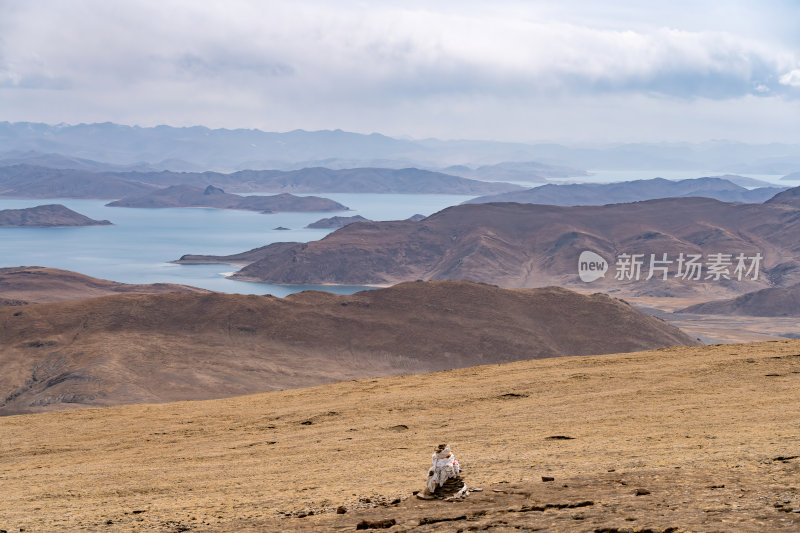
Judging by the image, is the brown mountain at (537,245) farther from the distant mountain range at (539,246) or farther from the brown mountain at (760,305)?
the brown mountain at (760,305)

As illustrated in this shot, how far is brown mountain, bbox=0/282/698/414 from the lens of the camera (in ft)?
185

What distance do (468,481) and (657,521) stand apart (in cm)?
507

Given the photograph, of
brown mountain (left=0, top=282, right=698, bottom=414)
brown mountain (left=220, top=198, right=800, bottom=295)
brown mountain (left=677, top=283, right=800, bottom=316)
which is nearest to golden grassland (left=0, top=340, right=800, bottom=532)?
brown mountain (left=0, top=282, right=698, bottom=414)

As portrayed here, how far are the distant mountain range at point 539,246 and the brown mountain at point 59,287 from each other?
99.8ft

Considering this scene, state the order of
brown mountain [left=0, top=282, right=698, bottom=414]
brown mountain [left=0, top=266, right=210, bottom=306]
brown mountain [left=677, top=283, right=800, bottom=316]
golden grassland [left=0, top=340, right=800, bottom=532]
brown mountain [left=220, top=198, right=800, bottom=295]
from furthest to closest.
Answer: brown mountain [left=220, top=198, right=800, bottom=295] → brown mountain [left=0, top=266, right=210, bottom=306] → brown mountain [left=677, top=283, right=800, bottom=316] → brown mountain [left=0, top=282, right=698, bottom=414] → golden grassland [left=0, top=340, right=800, bottom=532]

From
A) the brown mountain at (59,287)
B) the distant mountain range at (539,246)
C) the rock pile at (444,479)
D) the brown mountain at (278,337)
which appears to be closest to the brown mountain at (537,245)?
the distant mountain range at (539,246)

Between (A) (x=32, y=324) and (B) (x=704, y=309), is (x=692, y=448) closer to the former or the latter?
(A) (x=32, y=324)

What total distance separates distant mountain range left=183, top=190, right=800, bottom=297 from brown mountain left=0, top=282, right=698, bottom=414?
70.9 m

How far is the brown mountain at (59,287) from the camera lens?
12288cm

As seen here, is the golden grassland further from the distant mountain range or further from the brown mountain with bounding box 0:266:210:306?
the distant mountain range

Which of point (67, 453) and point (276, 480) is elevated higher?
point (276, 480)

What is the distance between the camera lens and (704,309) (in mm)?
119562

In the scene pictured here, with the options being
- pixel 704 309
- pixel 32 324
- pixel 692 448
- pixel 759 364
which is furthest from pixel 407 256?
pixel 692 448

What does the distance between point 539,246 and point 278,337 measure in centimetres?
11272
